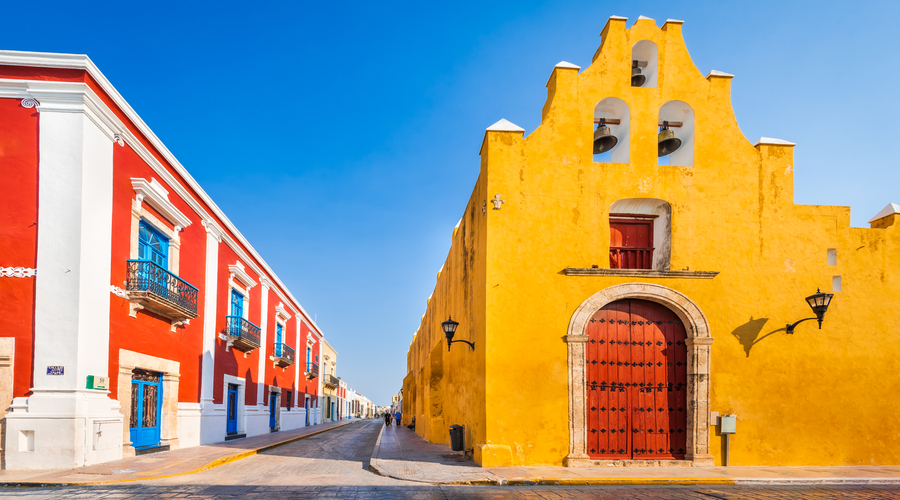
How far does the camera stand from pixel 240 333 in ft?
65.7

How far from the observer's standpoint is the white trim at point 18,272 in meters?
10.7

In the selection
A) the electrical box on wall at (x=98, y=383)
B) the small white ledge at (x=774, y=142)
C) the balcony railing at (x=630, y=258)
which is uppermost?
the small white ledge at (x=774, y=142)

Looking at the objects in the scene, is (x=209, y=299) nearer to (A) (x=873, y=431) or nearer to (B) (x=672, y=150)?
(B) (x=672, y=150)

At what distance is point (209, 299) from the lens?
701 inches

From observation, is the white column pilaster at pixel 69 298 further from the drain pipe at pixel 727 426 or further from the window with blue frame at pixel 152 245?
the drain pipe at pixel 727 426

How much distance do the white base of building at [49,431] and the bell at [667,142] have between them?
39.5 ft

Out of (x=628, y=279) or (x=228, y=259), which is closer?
(x=628, y=279)

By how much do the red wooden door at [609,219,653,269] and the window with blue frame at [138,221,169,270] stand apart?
34.1 feet

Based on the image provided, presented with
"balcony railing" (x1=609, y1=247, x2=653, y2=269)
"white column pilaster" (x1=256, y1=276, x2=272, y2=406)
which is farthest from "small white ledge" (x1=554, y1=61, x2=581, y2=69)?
"white column pilaster" (x1=256, y1=276, x2=272, y2=406)

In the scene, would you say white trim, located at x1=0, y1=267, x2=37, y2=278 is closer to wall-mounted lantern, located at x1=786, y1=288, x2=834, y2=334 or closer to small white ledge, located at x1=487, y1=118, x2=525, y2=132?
small white ledge, located at x1=487, y1=118, x2=525, y2=132

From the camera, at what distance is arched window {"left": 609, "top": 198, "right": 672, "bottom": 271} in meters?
11.6

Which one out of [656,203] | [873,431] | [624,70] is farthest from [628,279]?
[873,431]

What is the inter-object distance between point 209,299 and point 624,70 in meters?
13.5

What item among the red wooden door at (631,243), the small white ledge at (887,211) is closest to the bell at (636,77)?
the red wooden door at (631,243)
